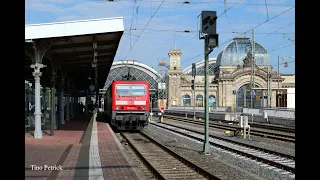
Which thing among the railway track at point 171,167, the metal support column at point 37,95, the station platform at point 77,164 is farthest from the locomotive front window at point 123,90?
the station platform at point 77,164

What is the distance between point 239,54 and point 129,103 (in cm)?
8080

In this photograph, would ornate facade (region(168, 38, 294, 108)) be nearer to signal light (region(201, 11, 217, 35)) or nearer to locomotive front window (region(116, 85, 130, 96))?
locomotive front window (region(116, 85, 130, 96))

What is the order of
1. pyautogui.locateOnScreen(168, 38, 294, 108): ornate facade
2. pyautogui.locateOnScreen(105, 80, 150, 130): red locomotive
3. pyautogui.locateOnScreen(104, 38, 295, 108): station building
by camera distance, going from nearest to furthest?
pyautogui.locateOnScreen(105, 80, 150, 130): red locomotive
pyautogui.locateOnScreen(104, 38, 295, 108): station building
pyautogui.locateOnScreen(168, 38, 294, 108): ornate facade

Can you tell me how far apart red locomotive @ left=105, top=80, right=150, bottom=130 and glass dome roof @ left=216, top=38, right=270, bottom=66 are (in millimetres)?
78828

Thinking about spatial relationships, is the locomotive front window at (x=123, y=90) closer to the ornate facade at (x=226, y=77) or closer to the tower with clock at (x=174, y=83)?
the ornate facade at (x=226, y=77)

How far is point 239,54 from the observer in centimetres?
10194

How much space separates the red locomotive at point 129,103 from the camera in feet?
81.0

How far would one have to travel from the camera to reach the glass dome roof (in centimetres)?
10088

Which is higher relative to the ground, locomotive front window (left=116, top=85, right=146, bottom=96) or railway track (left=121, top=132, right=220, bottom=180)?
locomotive front window (left=116, top=85, right=146, bottom=96)

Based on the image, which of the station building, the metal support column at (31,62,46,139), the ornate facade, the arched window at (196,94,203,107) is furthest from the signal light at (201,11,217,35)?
the arched window at (196,94,203,107)

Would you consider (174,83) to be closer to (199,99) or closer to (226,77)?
(199,99)
